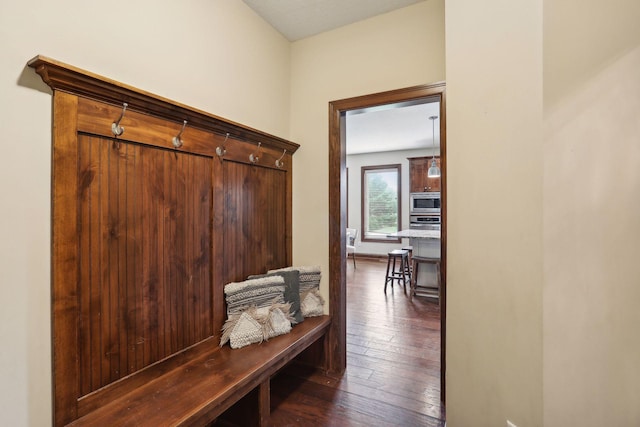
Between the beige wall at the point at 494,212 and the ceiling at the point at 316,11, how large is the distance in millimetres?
952

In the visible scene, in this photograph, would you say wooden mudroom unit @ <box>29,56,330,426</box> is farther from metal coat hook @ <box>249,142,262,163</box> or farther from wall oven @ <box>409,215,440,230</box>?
wall oven @ <box>409,215,440,230</box>

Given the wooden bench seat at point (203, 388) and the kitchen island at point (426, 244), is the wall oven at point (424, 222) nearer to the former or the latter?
the kitchen island at point (426, 244)

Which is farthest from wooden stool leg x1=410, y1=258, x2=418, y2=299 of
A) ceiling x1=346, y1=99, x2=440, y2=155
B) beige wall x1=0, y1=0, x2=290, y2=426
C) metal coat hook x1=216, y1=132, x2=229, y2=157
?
beige wall x1=0, y1=0, x2=290, y2=426

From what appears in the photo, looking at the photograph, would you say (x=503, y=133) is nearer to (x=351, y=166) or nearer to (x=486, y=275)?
(x=486, y=275)

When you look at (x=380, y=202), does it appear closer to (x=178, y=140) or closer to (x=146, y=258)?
(x=178, y=140)

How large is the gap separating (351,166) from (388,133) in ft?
7.82

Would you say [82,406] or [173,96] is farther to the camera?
[173,96]

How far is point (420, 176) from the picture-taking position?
6910 mm

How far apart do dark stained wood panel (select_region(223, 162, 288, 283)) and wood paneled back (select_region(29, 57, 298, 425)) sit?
12 mm

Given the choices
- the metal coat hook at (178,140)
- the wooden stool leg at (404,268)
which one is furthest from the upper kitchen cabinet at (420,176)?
the metal coat hook at (178,140)

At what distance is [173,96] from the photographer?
1.61m

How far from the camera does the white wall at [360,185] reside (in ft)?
24.3

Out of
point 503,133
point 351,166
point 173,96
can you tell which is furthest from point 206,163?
point 351,166

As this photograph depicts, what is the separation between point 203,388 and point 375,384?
136 cm
